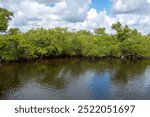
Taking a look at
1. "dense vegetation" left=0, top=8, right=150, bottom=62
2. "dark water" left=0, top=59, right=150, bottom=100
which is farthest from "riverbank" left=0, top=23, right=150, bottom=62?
"dark water" left=0, top=59, right=150, bottom=100

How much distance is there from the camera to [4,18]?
7100cm

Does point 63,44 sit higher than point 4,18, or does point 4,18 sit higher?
point 4,18

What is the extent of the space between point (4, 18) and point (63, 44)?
25055 millimetres

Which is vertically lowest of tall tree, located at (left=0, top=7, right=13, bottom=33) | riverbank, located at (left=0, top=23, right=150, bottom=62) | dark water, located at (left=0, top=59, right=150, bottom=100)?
dark water, located at (left=0, top=59, right=150, bottom=100)

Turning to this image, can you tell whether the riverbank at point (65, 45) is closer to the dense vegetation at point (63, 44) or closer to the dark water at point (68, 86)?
the dense vegetation at point (63, 44)

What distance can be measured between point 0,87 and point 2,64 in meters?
29.4

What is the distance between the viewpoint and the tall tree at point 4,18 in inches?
2712

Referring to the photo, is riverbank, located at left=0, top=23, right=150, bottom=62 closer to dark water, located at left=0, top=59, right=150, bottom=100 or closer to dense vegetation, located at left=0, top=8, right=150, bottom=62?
dense vegetation, located at left=0, top=8, right=150, bottom=62

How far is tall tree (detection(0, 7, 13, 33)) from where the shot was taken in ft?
226

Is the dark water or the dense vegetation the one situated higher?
Answer: the dense vegetation

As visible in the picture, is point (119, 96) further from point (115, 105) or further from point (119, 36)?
point (119, 36)

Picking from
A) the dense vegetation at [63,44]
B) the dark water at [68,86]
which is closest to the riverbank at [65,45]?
the dense vegetation at [63,44]

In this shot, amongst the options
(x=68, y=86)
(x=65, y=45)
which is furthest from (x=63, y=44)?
(x=68, y=86)

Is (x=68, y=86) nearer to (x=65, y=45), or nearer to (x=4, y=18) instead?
(x=4, y=18)
